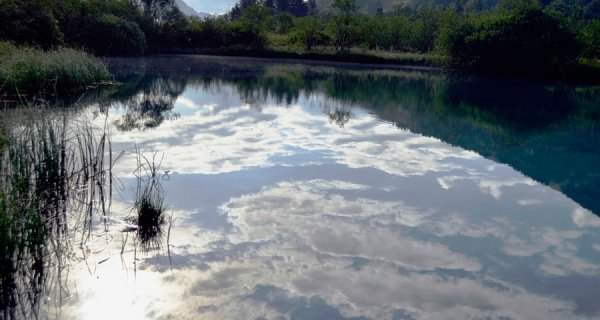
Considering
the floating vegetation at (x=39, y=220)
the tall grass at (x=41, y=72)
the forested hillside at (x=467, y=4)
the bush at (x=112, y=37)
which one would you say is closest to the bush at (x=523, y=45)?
the bush at (x=112, y=37)

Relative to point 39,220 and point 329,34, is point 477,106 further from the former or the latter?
point 329,34

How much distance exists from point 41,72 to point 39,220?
1240cm

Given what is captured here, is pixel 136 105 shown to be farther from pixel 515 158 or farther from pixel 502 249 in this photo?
pixel 502 249

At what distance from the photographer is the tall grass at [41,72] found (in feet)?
49.5

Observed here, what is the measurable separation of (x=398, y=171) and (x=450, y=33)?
34.3 m

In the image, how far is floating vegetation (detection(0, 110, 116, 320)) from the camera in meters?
4.78

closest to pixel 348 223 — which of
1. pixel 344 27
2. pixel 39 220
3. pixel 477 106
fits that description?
pixel 39 220

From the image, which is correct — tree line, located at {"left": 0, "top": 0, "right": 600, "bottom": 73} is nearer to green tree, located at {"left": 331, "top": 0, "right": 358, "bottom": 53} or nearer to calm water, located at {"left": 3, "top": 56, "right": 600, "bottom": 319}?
green tree, located at {"left": 331, "top": 0, "right": 358, "bottom": 53}

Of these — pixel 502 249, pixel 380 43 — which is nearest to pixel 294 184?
pixel 502 249

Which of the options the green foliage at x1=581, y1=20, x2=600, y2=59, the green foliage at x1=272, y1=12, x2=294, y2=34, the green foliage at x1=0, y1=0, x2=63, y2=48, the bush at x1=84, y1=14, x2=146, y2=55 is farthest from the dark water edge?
the green foliage at x1=272, y1=12, x2=294, y2=34

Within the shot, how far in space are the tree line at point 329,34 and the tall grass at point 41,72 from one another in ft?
10.8

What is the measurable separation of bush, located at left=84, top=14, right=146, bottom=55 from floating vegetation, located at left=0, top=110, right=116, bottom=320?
3335 centimetres

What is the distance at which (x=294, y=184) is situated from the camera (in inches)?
359

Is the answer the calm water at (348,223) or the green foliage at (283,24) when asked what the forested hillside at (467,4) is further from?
the calm water at (348,223)
